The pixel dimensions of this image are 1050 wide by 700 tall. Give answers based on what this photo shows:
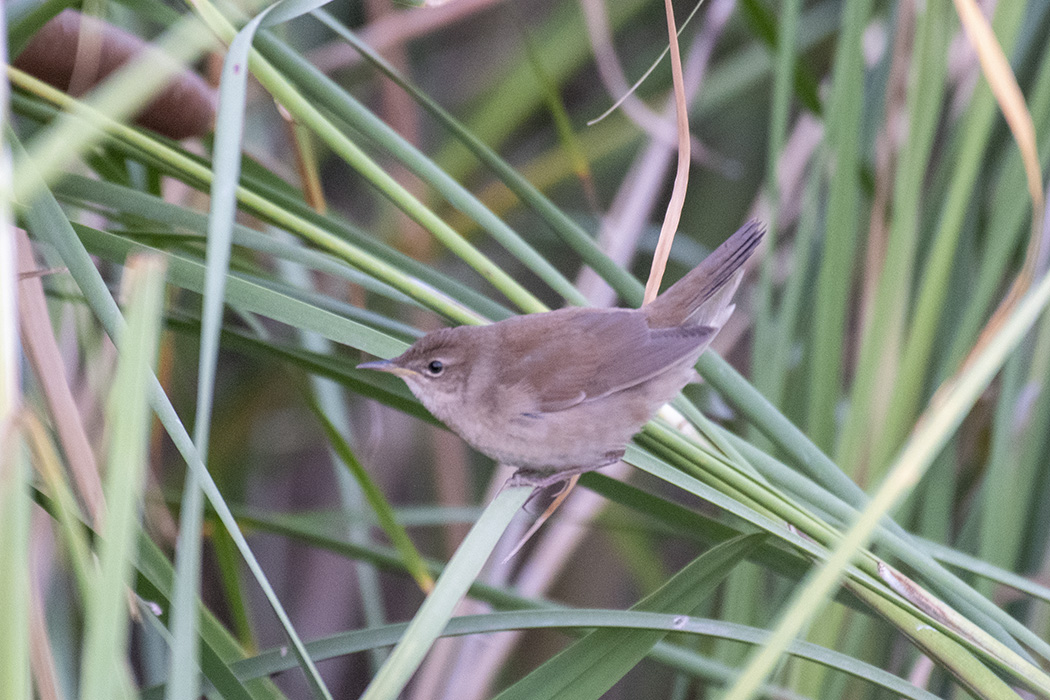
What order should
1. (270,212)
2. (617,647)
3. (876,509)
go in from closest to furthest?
1. (876,509)
2. (617,647)
3. (270,212)

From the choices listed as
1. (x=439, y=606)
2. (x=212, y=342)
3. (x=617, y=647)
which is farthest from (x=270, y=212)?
(x=617, y=647)

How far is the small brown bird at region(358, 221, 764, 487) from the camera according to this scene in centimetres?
159

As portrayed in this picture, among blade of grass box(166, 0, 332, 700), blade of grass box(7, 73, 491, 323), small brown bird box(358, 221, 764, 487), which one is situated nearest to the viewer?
blade of grass box(166, 0, 332, 700)

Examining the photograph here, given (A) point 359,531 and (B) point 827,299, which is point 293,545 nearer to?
(A) point 359,531

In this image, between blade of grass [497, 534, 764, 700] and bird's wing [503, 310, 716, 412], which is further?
bird's wing [503, 310, 716, 412]

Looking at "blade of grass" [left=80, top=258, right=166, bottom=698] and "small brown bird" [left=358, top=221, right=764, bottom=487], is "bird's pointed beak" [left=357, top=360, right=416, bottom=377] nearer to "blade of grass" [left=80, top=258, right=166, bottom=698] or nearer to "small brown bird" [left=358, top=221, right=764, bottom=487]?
"small brown bird" [left=358, top=221, right=764, bottom=487]

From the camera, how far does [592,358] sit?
5.67ft

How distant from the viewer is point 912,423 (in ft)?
5.62

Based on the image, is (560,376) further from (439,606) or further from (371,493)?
(439,606)

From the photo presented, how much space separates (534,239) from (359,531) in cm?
107

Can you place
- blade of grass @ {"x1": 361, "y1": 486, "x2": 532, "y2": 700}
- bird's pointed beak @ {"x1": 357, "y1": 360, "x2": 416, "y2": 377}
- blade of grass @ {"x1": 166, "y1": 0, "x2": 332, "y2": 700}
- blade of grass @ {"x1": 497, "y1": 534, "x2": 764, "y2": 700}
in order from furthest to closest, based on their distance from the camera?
bird's pointed beak @ {"x1": 357, "y1": 360, "x2": 416, "y2": 377}, blade of grass @ {"x1": 497, "y1": 534, "x2": 764, "y2": 700}, blade of grass @ {"x1": 361, "y1": 486, "x2": 532, "y2": 700}, blade of grass @ {"x1": 166, "y1": 0, "x2": 332, "y2": 700}

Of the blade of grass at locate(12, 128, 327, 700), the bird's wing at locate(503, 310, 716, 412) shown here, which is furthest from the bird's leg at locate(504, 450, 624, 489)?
the blade of grass at locate(12, 128, 327, 700)

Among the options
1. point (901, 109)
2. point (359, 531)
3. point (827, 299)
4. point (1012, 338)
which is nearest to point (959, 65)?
point (901, 109)

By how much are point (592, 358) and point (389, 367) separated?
43cm
